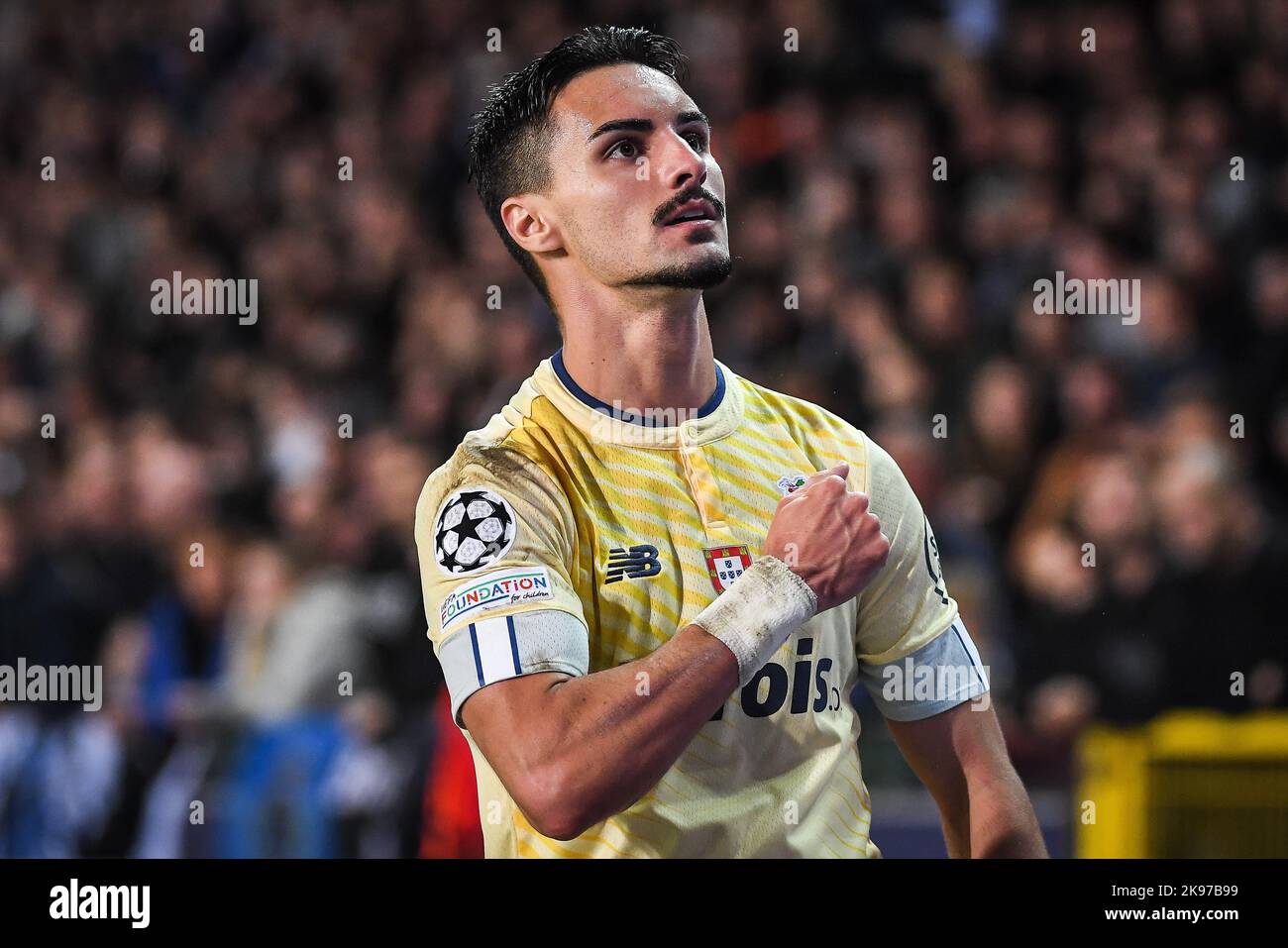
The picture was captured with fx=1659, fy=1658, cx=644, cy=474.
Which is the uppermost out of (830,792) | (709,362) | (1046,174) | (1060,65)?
(1060,65)

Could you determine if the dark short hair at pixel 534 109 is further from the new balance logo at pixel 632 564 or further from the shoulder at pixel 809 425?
the new balance logo at pixel 632 564

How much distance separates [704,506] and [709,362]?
0.32 m

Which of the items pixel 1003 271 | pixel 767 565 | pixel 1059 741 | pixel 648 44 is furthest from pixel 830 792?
pixel 1003 271

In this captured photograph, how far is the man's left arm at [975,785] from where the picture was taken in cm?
307

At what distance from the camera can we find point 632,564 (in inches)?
114

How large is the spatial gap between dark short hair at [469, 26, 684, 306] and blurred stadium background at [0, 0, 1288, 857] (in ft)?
4.74

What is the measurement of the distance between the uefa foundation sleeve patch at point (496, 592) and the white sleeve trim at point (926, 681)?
72 centimetres

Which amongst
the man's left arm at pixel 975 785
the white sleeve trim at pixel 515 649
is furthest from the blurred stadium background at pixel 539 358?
the white sleeve trim at pixel 515 649

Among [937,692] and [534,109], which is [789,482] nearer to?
[937,692]

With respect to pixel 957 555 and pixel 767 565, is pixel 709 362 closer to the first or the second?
pixel 767 565

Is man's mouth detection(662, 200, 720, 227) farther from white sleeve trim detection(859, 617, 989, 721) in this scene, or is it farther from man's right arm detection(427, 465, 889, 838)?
white sleeve trim detection(859, 617, 989, 721)

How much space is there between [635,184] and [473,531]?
738 mm

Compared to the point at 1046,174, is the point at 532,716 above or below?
below
